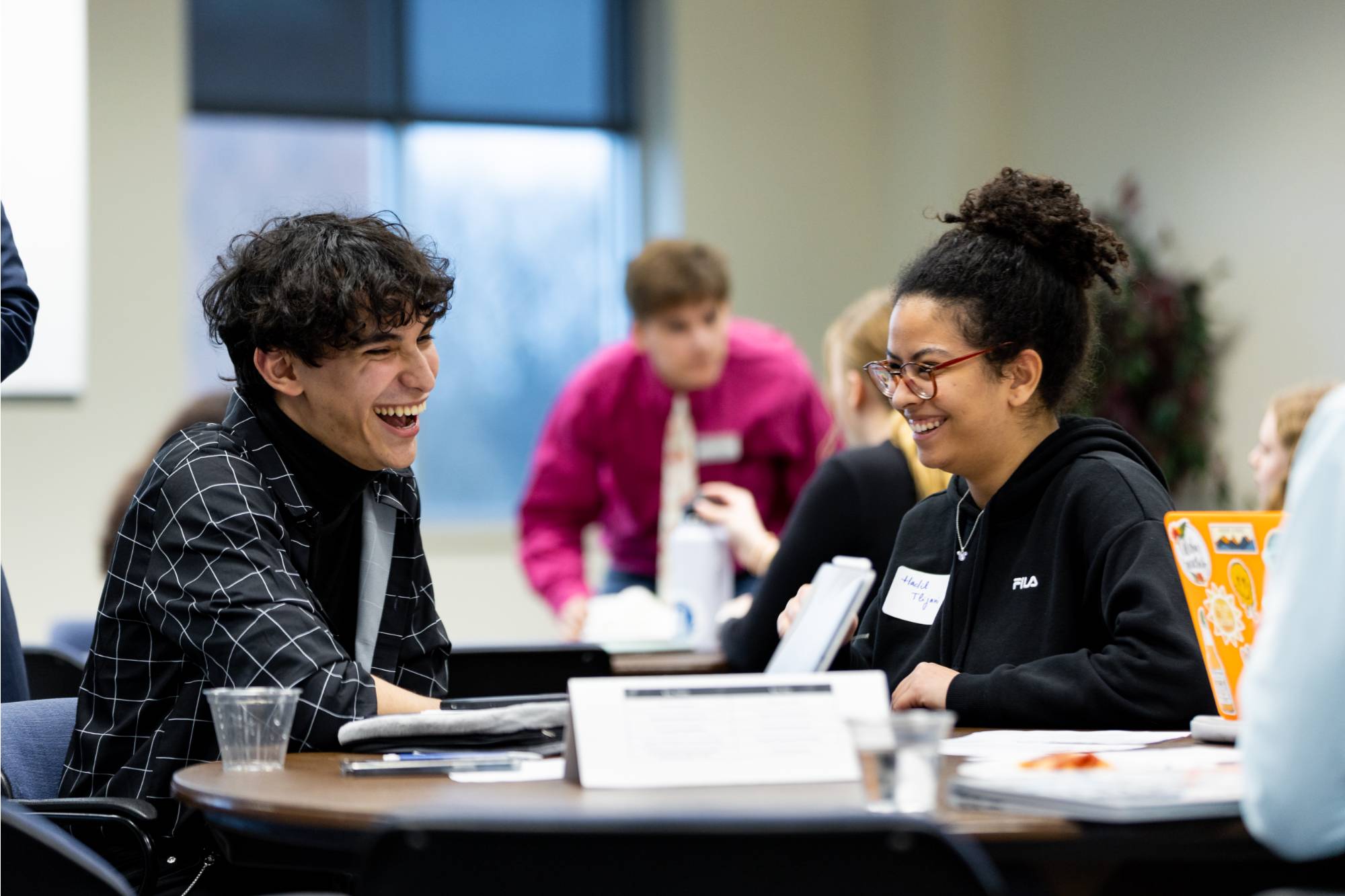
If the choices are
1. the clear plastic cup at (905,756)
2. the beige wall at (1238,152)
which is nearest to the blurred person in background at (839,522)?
the clear plastic cup at (905,756)

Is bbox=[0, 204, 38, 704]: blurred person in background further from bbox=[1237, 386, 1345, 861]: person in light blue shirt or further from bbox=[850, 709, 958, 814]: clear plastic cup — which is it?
bbox=[1237, 386, 1345, 861]: person in light blue shirt

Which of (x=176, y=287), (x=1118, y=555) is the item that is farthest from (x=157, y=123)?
(x=1118, y=555)

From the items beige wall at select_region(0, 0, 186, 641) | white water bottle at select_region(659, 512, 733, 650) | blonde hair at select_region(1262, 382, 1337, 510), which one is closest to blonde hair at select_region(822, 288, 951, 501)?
white water bottle at select_region(659, 512, 733, 650)

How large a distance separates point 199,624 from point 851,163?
5.80 meters

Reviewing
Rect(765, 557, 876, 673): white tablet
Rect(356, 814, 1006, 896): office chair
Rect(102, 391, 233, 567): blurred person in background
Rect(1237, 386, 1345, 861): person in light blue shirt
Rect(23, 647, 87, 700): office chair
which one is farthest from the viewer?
Rect(102, 391, 233, 567): blurred person in background

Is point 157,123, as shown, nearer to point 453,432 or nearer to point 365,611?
point 453,432

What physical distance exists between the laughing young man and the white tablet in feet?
1.58

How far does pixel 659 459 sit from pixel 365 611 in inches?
87.9

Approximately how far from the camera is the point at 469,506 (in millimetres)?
6766

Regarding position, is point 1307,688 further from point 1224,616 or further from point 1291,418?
point 1291,418

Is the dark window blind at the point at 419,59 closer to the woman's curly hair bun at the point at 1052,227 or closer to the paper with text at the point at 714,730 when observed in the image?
the woman's curly hair bun at the point at 1052,227

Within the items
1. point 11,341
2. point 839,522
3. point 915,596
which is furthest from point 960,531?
point 11,341

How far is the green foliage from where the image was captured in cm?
538

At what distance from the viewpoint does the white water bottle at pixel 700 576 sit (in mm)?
3318
